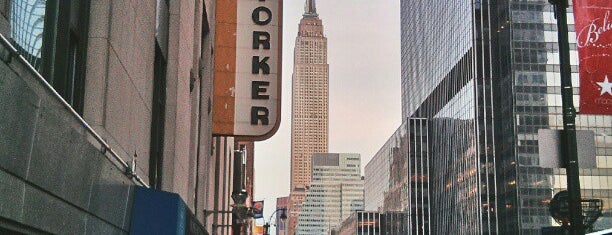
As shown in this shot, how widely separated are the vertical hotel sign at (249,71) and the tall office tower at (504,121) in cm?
8735

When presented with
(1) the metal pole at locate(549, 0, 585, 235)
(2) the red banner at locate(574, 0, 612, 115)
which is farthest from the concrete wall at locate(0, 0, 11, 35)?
(2) the red banner at locate(574, 0, 612, 115)

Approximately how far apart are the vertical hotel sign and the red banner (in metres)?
15.3

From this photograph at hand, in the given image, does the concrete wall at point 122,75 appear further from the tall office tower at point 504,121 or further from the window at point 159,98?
the tall office tower at point 504,121

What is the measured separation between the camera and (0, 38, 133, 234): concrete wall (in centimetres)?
611

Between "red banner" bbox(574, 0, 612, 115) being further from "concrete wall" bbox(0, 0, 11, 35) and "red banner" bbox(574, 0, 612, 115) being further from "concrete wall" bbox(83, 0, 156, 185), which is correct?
"concrete wall" bbox(0, 0, 11, 35)

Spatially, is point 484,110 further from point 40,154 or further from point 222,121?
point 40,154

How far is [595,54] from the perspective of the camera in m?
11.7

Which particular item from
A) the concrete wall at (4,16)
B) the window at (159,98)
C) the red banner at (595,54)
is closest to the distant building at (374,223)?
the window at (159,98)

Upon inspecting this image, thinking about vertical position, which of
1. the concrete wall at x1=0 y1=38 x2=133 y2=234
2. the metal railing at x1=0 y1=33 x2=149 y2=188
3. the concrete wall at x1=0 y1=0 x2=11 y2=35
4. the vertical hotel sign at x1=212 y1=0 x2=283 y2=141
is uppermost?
the vertical hotel sign at x1=212 y1=0 x2=283 y2=141

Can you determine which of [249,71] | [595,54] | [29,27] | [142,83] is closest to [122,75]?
[142,83]

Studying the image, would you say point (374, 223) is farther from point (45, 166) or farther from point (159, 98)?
point (45, 166)

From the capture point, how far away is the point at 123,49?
12.5 metres

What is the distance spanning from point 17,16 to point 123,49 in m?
4.70

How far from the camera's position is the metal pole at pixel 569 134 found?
10555 millimetres
